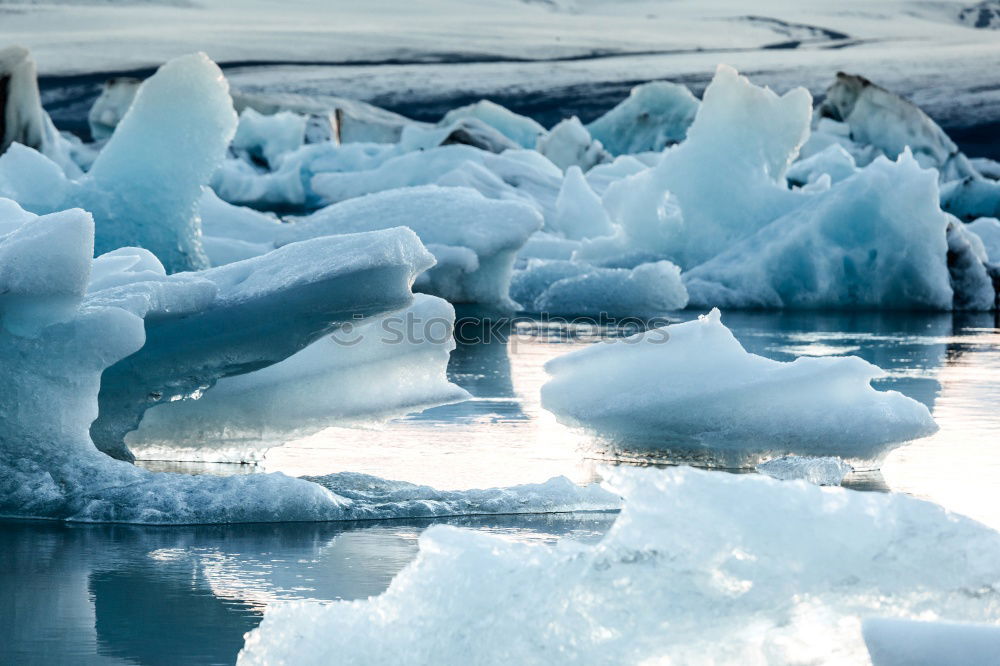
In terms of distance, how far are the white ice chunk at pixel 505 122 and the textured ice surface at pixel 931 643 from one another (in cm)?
3162

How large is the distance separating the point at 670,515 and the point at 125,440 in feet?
10.6

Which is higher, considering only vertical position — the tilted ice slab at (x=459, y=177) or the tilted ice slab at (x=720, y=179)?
the tilted ice slab at (x=459, y=177)

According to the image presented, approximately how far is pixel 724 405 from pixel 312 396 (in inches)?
52.4

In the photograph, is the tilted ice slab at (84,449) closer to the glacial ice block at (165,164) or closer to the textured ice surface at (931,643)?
the textured ice surface at (931,643)

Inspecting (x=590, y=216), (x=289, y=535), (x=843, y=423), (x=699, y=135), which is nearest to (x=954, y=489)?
(x=843, y=423)

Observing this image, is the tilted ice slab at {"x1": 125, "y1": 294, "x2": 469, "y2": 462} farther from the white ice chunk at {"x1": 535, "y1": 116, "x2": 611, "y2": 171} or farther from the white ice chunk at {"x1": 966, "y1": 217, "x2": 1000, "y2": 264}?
the white ice chunk at {"x1": 535, "y1": 116, "x2": 611, "y2": 171}

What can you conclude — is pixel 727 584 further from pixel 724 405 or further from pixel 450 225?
pixel 450 225

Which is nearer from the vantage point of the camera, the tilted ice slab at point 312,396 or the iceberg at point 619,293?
the tilted ice slab at point 312,396

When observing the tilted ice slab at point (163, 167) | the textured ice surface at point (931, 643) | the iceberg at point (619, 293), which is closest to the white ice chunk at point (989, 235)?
the iceberg at point (619, 293)

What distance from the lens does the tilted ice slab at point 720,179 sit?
1479 centimetres

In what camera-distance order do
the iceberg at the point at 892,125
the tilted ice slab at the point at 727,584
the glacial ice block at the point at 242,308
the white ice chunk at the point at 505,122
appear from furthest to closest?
the white ice chunk at the point at 505,122 → the iceberg at the point at 892,125 → the glacial ice block at the point at 242,308 → the tilted ice slab at the point at 727,584

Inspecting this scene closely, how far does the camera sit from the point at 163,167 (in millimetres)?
9102

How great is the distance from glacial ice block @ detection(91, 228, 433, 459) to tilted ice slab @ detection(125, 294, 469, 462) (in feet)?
0.95

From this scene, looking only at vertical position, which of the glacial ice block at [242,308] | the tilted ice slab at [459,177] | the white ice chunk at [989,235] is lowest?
the glacial ice block at [242,308]
